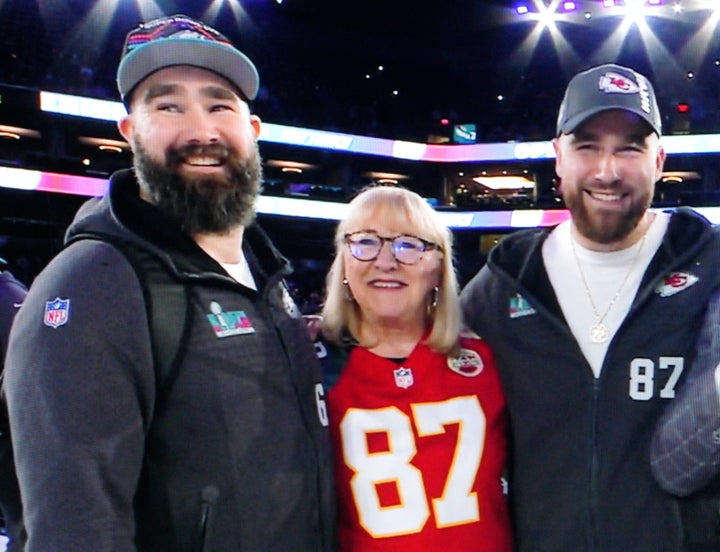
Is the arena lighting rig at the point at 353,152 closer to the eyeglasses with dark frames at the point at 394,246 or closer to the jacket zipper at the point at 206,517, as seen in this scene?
the eyeglasses with dark frames at the point at 394,246

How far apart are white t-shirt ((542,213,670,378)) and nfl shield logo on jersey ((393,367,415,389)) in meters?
0.47

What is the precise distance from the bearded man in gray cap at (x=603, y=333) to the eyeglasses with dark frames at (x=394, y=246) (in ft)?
0.95

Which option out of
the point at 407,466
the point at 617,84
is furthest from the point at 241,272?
the point at 617,84

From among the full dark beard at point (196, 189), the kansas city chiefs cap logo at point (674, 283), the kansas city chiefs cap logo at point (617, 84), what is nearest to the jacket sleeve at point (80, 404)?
the full dark beard at point (196, 189)

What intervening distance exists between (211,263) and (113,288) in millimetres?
A: 262

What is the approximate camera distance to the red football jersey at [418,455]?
6.20 ft

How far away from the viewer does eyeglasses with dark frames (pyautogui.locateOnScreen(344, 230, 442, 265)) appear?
2.11 meters

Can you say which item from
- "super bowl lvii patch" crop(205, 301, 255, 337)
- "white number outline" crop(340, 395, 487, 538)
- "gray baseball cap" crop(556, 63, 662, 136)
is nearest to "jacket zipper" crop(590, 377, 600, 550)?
"white number outline" crop(340, 395, 487, 538)

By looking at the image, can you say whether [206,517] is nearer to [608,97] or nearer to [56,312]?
[56,312]

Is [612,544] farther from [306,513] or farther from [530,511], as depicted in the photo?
[306,513]

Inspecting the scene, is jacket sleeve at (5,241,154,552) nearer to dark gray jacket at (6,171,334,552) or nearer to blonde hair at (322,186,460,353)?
dark gray jacket at (6,171,334,552)

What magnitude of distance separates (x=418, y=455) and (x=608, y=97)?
1.14 metres

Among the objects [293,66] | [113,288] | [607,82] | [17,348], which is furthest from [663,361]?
[293,66]

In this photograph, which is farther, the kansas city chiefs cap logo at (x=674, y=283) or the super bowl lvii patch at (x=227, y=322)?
the kansas city chiefs cap logo at (x=674, y=283)
